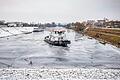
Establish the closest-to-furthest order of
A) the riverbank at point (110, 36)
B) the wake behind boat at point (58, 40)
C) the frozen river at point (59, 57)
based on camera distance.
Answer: the frozen river at point (59, 57) < the wake behind boat at point (58, 40) < the riverbank at point (110, 36)

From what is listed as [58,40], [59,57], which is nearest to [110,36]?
[58,40]

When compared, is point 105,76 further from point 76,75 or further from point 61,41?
point 61,41

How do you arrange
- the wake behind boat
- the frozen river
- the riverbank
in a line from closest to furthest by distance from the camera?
1. the frozen river
2. the wake behind boat
3. the riverbank

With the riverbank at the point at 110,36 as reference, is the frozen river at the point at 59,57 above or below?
above

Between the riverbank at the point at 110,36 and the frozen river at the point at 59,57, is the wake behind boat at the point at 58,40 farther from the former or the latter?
the riverbank at the point at 110,36

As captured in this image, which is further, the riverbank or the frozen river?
the riverbank

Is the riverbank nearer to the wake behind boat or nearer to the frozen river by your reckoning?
the wake behind boat

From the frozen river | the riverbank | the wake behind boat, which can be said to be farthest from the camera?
the riverbank

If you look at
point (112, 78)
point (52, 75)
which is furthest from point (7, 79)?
point (112, 78)

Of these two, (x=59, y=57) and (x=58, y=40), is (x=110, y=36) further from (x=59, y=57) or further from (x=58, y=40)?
(x=59, y=57)

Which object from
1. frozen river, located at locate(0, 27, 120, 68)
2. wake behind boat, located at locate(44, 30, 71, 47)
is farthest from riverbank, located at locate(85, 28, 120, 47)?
frozen river, located at locate(0, 27, 120, 68)

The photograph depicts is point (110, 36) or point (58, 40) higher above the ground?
point (58, 40)

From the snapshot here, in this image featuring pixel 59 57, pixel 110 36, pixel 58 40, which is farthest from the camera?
pixel 110 36

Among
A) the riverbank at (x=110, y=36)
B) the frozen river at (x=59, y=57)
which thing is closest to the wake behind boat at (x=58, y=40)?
the frozen river at (x=59, y=57)
